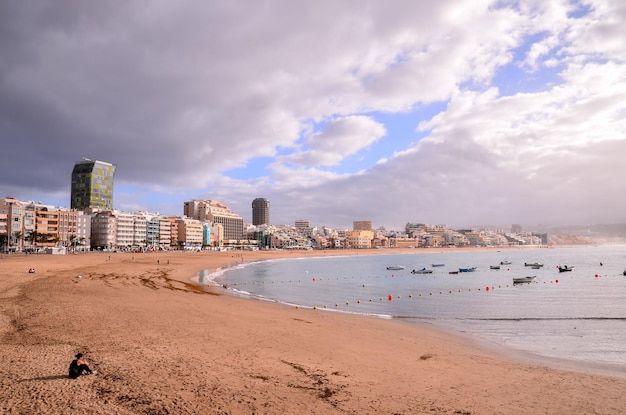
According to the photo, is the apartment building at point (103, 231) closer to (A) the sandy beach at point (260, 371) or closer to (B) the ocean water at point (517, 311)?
(B) the ocean water at point (517, 311)

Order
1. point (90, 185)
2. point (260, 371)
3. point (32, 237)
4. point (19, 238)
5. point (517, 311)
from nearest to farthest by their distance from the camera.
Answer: point (260, 371) → point (517, 311) → point (19, 238) → point (32, 237) → point (90, 185)

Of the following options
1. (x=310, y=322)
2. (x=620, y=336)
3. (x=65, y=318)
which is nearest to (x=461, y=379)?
(x=310, y=322)

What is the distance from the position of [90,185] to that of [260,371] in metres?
206

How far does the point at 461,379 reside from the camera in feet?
44.7

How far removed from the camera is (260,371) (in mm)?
13109

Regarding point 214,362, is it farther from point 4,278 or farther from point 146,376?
point 4,278

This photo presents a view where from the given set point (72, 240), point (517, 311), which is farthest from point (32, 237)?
point (517, 311)

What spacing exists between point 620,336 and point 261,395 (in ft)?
70.3

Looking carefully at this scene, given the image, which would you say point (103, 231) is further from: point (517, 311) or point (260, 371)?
point (260, 371)

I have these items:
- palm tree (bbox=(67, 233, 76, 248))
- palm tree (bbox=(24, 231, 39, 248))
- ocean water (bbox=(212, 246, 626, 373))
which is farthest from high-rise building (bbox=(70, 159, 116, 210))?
ocean water (bbox=(212, 246, 626, 373))

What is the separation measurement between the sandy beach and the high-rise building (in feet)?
620

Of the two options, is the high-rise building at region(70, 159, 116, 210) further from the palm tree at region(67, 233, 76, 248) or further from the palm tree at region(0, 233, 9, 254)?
the palm tree at region(0, 233, 9, 254)

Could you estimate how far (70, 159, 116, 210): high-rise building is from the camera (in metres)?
189

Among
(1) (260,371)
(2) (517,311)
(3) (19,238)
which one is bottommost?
(2) (517,311)
